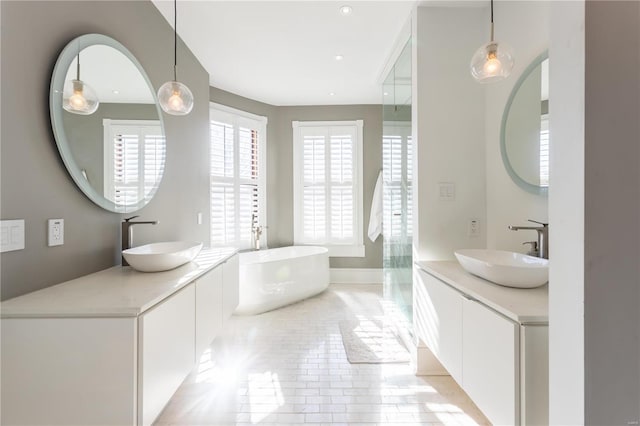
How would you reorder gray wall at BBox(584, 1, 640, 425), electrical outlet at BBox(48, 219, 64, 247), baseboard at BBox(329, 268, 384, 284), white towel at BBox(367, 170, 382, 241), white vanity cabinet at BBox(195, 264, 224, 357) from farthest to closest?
baseboard at BBox(329, 268, 384, 284), white towel at BBox(367, 170, 382, 241), white vanity cabinet at BBox(195, 264, 224, 357), electrical outlet at BBox(48, 219, 64, 247), gray wall at BBox(584, 1, 640, 425)

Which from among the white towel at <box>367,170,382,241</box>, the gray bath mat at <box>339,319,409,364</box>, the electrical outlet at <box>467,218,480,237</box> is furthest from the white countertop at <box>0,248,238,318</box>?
the white towel at <box>367,170,382,241</box>

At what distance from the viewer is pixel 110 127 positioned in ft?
5.38

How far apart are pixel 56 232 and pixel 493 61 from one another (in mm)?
2364

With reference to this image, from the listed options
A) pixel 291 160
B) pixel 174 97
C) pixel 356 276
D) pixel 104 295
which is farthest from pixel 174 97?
pixel 356 276

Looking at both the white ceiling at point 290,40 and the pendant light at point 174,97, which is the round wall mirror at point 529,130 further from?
the pendant light at point 174,97

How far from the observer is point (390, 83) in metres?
2.91

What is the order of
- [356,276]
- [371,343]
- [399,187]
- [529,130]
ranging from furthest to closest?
[356,276], [399,187], [371,343], [529,130]

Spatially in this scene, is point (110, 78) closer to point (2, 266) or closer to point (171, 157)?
point (171, 157)

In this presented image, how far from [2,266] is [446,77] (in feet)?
8.74

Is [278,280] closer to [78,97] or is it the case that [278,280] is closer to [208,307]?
[208,307]

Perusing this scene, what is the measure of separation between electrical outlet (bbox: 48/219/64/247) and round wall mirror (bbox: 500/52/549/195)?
2.58m

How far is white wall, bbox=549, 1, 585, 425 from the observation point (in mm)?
610

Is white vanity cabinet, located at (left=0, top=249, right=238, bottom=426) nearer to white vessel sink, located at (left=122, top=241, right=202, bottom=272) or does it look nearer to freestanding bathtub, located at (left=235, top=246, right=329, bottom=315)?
white vessel sink, located at (left=122, top=241, right=202, bottom=272)

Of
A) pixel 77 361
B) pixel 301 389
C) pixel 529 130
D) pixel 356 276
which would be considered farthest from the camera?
pixel 356 276
